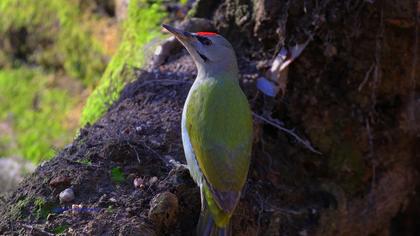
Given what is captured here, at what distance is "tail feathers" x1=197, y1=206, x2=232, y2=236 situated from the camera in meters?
3.78

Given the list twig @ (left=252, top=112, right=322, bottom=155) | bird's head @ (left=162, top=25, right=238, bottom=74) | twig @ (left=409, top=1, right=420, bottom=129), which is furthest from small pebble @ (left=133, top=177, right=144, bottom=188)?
twig @ (left=409, top=1, right=420, bottom=129)

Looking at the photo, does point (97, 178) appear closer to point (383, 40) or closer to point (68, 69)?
point (383, 40)

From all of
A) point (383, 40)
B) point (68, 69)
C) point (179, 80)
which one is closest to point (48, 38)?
point (68, 69)

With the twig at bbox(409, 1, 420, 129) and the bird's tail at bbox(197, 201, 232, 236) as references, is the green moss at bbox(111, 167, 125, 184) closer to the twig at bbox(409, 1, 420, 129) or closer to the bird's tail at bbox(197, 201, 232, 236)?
the bird's tail at bbox(197, 201, 232, 236)

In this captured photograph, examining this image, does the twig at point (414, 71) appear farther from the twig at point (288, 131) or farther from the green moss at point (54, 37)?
the green moss at point (54, 37)

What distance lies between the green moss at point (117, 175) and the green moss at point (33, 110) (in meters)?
2.58

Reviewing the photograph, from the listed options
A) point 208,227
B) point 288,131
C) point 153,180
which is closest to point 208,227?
point 208,227

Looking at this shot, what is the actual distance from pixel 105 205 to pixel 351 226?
2.18 meters

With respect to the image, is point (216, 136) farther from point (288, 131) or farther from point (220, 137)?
point (288, 131)

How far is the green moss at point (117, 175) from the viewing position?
13.0 feet

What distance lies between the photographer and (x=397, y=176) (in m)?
5.46

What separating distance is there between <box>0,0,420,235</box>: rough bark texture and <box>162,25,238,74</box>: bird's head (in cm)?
46

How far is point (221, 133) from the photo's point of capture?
3988 mm

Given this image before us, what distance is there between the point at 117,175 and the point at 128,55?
6.48 ft
